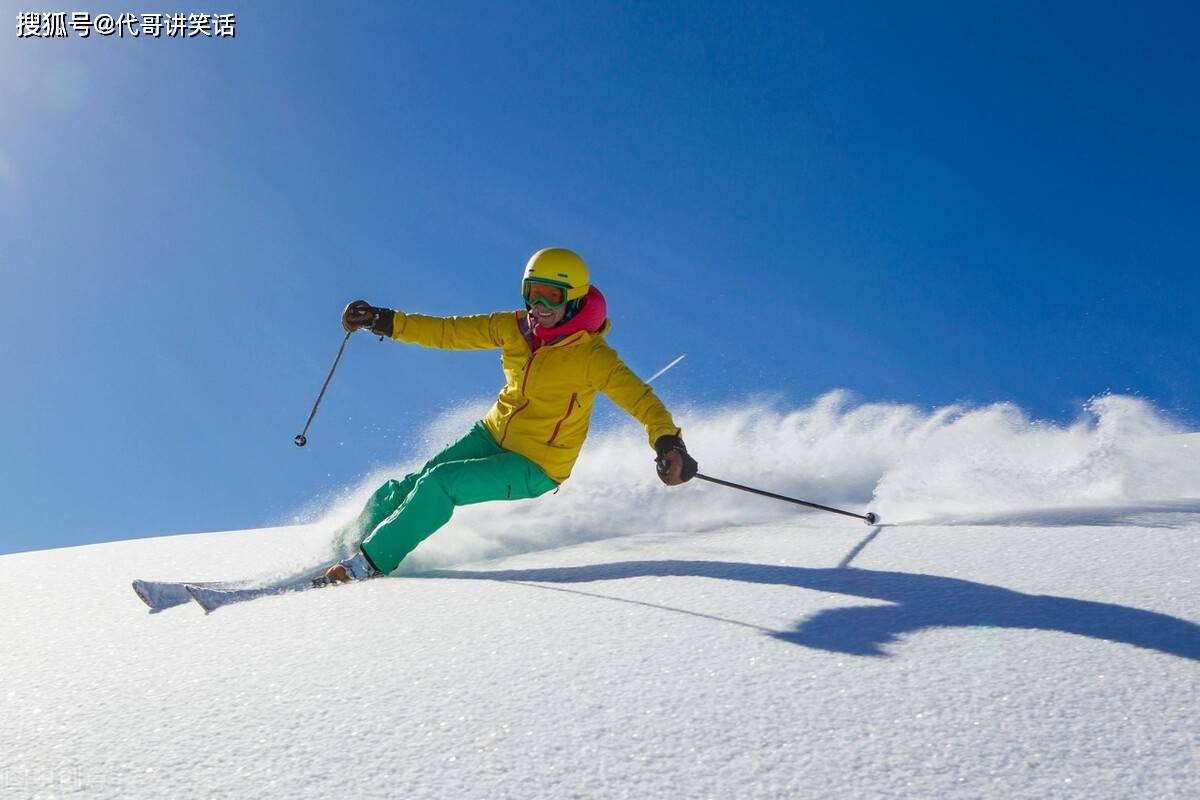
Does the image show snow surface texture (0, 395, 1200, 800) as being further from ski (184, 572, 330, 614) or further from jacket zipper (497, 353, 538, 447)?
jacket zipper (497, 353, 538, 447)

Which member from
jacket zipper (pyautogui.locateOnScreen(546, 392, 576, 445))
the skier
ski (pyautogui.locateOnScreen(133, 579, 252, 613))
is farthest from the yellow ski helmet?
ski (pyautogui.locateOnScreen(133, 579, 252, 613))

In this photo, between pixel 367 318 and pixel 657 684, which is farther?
pixel 367 318

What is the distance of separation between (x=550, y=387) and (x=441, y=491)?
0.86 metres

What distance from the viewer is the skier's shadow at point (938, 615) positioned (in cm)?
249

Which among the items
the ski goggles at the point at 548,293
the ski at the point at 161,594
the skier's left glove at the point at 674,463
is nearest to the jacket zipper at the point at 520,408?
the ski goggles at the point at 548,293

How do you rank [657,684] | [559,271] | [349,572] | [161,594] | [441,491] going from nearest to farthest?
[657,684] → [161,594] → [349,572] → [441,491] → [559,271]

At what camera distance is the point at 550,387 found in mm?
4777

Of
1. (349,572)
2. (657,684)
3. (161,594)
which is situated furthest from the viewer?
(349,572)

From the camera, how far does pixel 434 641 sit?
9.09 feet

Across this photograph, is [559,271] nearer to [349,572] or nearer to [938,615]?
[349,572]

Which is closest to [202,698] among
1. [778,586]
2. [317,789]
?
[317,789]

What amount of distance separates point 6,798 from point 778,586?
2.50 metres

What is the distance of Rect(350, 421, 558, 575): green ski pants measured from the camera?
424cm

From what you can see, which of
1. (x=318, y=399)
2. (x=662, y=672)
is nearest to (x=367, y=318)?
(x=318, y=399)
